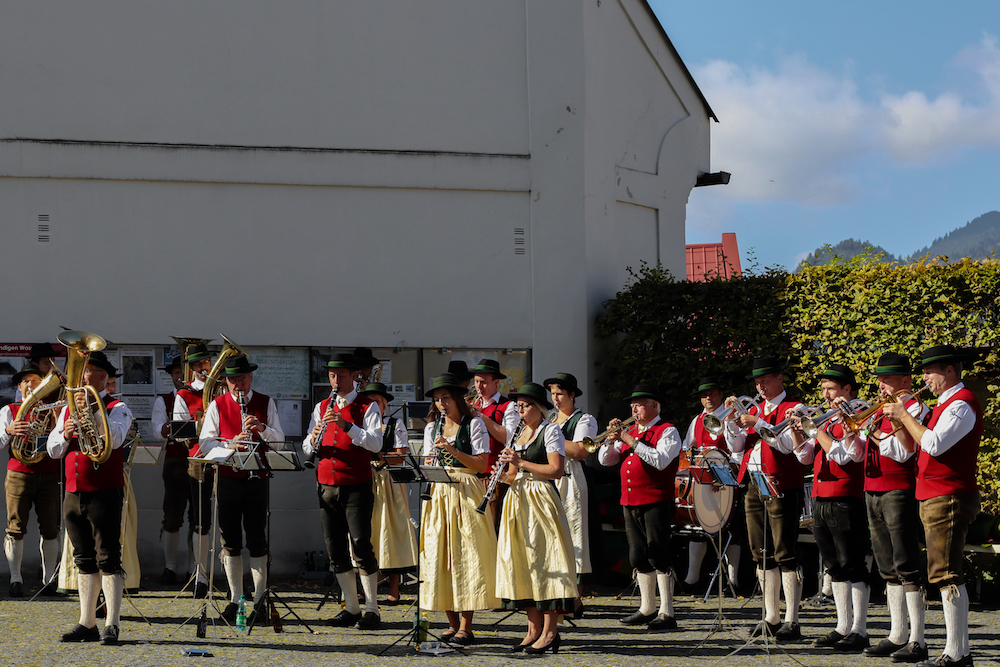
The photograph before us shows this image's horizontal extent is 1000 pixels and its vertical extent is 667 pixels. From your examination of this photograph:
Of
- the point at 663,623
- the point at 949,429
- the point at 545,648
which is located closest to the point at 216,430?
the point at 545,648

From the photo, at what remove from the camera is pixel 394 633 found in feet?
28.1

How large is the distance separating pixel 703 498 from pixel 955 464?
275 cm

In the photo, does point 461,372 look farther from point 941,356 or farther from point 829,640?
point 941,356

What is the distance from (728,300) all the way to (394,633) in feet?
16.9

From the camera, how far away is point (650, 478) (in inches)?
351

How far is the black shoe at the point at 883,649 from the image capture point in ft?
25.1

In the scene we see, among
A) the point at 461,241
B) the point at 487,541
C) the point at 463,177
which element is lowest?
the point at 487,541

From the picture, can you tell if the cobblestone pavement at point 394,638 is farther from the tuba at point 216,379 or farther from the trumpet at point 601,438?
the tuba at point 216,379

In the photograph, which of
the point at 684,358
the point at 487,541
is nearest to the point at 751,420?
the point at 487,541

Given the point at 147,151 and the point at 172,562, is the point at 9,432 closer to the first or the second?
the point at 172,562

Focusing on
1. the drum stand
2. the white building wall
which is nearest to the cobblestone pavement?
the drum stand

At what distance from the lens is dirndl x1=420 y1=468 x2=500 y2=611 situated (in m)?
7.75

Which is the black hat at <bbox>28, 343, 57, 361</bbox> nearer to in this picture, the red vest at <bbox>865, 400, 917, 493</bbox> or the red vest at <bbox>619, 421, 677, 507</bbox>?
the red vest at <bbox>619, 421, 677, 507</bbox>

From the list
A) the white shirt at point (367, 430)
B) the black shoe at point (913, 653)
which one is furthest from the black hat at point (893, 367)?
the white shirt at point (367, 430)
